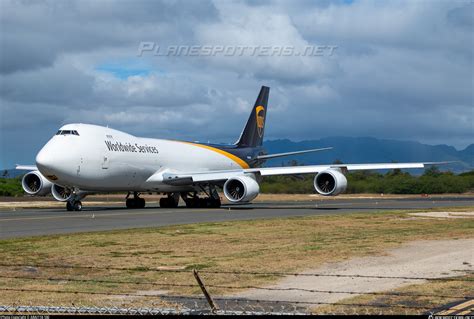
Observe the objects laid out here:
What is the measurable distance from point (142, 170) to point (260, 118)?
17.1 metres

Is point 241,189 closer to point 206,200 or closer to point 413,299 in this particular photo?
point 206,200

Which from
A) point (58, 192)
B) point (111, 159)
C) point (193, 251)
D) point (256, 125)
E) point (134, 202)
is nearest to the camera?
point (193, 251)

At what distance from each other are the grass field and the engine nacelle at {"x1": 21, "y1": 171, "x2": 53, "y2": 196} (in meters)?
18.8

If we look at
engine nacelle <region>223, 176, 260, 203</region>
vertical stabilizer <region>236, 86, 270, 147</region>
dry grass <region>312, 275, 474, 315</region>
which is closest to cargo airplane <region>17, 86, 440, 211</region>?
engine nacelle <region>223, 176, 260, 203</region>

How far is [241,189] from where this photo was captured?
141 ft

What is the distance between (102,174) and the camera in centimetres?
3962

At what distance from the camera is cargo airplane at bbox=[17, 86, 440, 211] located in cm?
3772

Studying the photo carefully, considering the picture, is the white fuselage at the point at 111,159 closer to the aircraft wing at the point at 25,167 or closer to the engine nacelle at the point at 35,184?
the engine nacelle at the point at 35,184

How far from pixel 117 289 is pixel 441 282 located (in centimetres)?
648

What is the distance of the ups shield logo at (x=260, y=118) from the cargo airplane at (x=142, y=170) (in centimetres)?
412

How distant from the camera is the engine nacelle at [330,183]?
137ft

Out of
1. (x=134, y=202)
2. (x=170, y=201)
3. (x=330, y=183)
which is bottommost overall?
(x=134, y=202)

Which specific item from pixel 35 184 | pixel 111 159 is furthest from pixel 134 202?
pixel 111 159

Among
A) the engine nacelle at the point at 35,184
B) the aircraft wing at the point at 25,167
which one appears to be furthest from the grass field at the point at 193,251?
the aircraft wing at the point at 25,167
